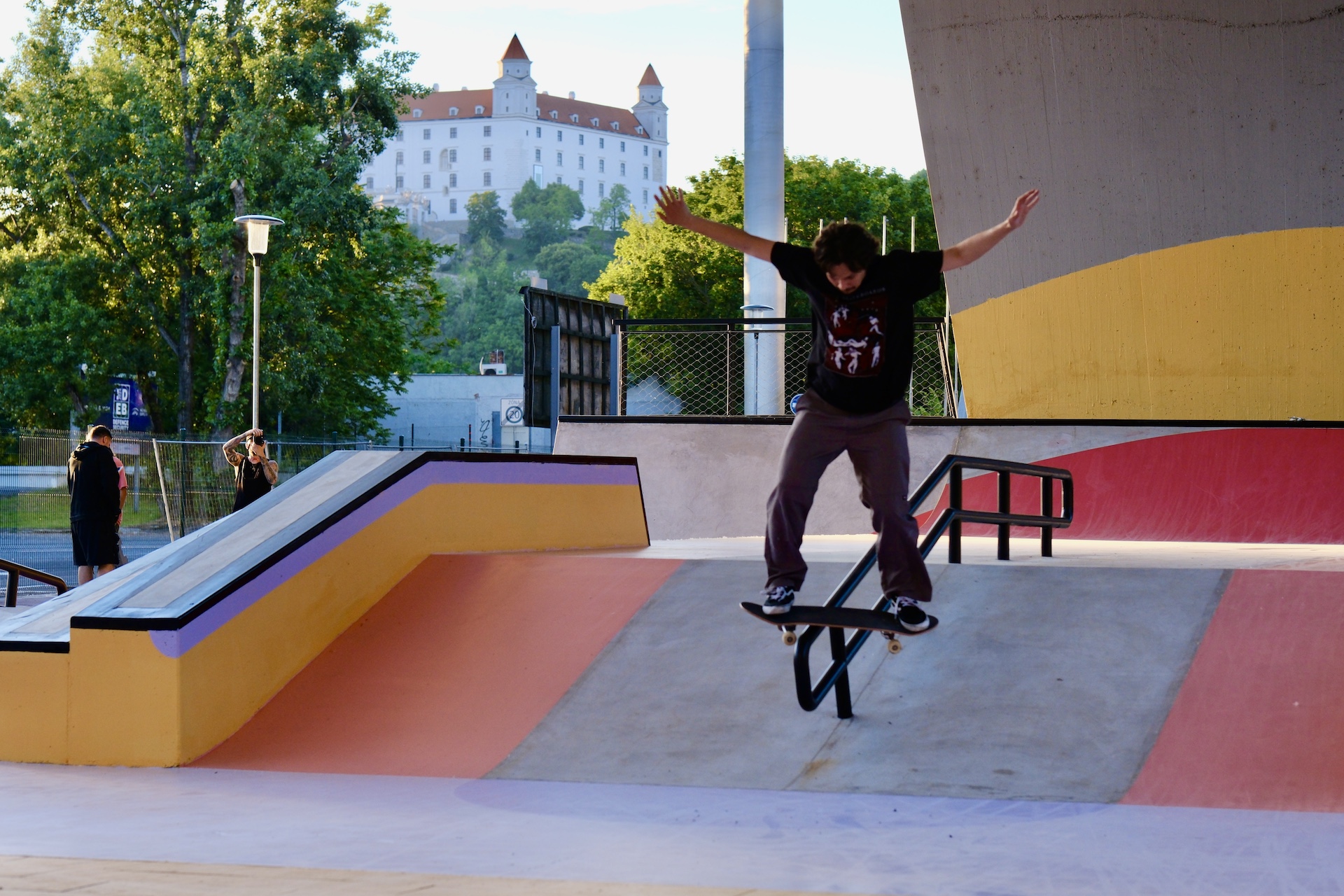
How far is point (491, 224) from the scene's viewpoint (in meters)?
165

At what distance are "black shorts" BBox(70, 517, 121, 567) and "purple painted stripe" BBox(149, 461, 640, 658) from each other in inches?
174

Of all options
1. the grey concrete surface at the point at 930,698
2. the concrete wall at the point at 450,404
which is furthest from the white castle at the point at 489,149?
the grey concrete surface at the point at 930,698

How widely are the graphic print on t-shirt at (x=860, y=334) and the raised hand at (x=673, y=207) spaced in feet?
2.70

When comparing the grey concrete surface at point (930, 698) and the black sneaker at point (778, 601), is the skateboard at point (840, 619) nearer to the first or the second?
the black sneaker at point (778, 601)

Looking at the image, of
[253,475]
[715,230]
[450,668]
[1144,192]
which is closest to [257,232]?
[253,475]

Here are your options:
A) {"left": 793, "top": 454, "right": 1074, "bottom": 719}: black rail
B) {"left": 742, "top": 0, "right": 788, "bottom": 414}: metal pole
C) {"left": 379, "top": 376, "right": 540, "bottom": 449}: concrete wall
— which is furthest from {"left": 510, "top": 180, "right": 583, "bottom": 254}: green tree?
{"left": 793, "top": 454, "right": 1074, "bottom": 719}: black rail

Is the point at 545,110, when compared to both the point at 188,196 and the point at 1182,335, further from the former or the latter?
the point at 1182,335

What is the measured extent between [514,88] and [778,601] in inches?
6992

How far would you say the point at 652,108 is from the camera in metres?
193

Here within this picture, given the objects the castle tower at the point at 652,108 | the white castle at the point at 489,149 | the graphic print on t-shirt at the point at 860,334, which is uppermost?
the castle tower at the point at 652,108

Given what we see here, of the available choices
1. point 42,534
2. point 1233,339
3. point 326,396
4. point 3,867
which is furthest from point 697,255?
point 3,867

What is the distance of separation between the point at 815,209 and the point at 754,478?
143ft

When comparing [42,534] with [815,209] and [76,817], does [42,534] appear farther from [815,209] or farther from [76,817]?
[815,209]

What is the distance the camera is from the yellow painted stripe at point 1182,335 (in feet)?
42.0
